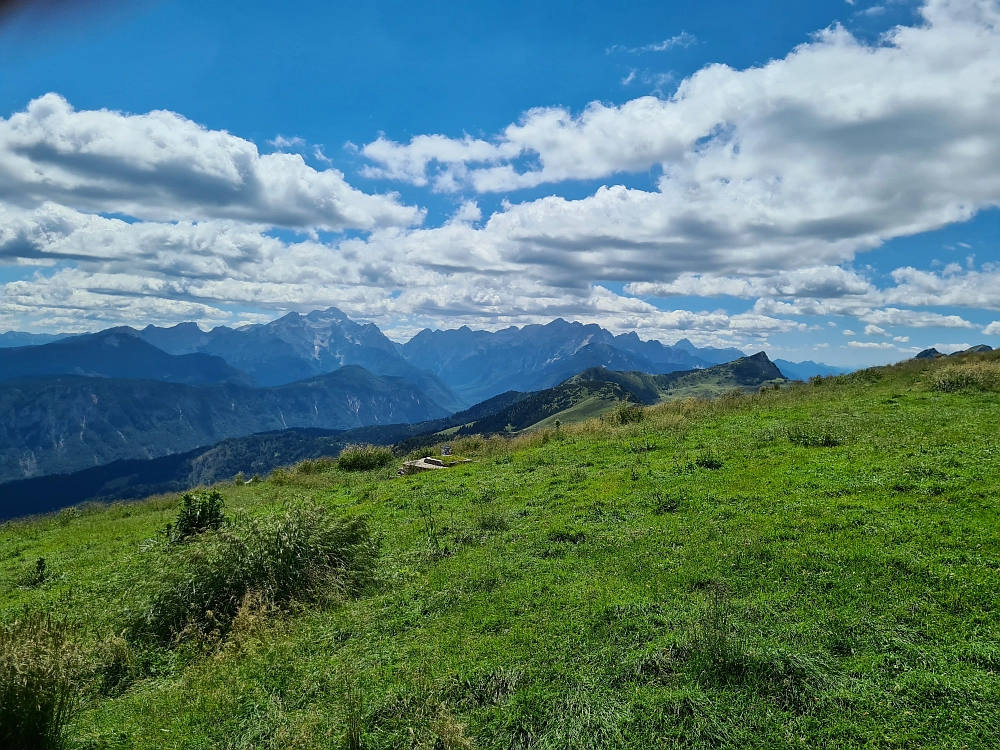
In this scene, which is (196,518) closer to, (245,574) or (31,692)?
(245,574)

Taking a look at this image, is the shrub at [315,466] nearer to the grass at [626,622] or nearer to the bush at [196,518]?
the bush at [196,518]

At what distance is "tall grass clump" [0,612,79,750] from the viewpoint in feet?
23.6

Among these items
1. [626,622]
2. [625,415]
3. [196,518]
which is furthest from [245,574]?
[625,415]

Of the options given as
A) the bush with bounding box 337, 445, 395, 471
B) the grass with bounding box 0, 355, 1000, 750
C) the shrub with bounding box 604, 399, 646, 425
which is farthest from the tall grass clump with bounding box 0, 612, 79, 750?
the shrub with bounding box 604, 399, 646, 425

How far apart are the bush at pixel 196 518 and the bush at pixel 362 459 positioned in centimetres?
1442

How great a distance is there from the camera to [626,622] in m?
9.39

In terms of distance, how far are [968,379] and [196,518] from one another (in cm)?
3463

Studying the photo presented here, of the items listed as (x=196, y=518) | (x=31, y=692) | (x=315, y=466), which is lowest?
(x=315, y=466)

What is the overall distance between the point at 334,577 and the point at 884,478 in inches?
578

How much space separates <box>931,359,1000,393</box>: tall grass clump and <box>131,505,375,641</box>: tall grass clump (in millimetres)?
27795

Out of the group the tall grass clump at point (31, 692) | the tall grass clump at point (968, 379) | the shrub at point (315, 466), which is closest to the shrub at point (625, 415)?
the tall grass clump at point (968, 379)

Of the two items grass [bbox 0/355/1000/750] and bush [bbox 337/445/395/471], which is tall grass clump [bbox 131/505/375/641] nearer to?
grass [bbox 0/355/1000/750]

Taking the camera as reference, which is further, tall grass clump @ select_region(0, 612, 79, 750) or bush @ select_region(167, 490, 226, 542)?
bush @ select_region(167, 490, 226, 542)

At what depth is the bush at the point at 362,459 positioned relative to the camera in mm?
34125
